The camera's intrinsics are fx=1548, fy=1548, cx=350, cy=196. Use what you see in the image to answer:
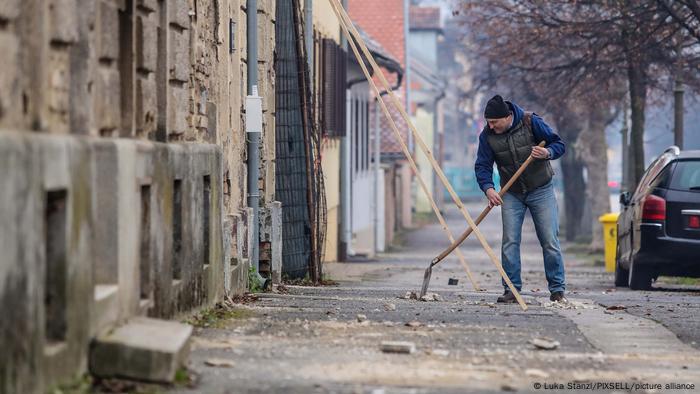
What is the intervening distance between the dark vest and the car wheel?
13.7ft

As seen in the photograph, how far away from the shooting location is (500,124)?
40.1 feet

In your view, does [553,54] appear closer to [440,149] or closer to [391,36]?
[391,36]

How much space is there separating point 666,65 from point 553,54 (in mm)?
5083

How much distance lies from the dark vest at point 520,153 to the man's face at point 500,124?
65 millimetres

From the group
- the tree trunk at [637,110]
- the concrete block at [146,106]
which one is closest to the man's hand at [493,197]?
the concrete block at [146,106]

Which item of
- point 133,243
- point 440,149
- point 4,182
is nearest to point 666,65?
point 133,243

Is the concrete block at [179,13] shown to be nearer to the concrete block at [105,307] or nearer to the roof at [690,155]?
the concrete block at [105,307]

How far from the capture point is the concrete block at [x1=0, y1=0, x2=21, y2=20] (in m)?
5.64

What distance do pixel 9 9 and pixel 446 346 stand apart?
376cm

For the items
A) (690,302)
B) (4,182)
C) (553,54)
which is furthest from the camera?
(553,54)

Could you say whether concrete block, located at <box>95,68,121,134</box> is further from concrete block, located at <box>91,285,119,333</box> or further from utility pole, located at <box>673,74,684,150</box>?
utility pole, located at <box>673,74,684,150</box>

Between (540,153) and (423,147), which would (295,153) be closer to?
(423,147)

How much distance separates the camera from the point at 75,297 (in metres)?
6.47

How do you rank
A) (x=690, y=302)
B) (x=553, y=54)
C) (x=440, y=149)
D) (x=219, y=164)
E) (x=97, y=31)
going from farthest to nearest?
(x=440, y=149) < (x=553, y=54) < (x=690, y=302) < (x=219, y=164) < (x=97, y=31)
